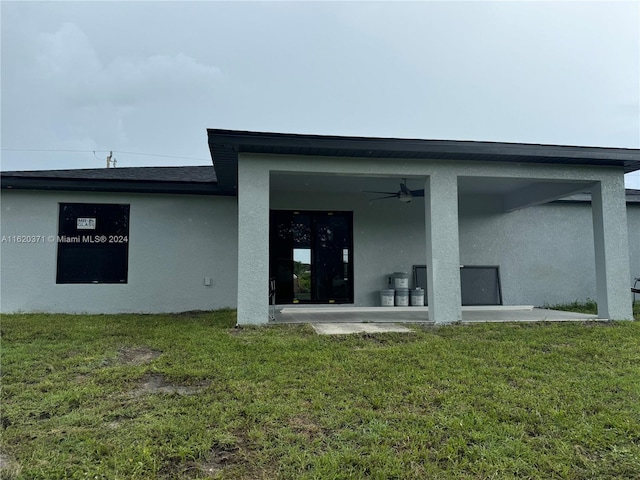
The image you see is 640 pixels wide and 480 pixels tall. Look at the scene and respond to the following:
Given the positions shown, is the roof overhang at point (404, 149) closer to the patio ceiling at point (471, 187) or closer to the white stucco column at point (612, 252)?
the white stucco column at point (612, 252)

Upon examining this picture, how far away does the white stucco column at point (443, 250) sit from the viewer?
6.54 m

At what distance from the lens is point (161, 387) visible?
11.3 ft

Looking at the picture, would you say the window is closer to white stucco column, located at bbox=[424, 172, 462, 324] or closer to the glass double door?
the glass double door

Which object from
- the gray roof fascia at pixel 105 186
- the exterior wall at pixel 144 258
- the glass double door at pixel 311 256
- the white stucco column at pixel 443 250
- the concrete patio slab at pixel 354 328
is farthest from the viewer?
the glass double door at pixel 311 256

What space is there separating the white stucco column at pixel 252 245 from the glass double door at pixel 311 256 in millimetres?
3098

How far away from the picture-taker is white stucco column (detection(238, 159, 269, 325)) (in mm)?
6148

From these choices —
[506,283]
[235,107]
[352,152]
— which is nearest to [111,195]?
[352,152]

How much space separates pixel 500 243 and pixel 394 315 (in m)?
4.11

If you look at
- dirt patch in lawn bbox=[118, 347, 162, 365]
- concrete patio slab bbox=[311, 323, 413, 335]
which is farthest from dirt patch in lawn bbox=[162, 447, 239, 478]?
concrete patio slab bbox=[311, 323, 413, 335]

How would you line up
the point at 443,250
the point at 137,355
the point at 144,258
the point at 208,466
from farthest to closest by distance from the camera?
the point at 144,258 → the point at 443,250 → the point at 137,355 → the point at 208,466

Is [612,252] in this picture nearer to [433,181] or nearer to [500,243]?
[500,243]

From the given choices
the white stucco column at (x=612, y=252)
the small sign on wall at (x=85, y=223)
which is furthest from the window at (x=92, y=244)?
the white stucco column at (x=612, y=252)

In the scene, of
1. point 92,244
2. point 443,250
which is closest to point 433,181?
point 443,250

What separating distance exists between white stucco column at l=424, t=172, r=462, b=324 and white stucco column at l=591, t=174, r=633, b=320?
2.75 meters
